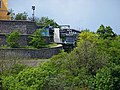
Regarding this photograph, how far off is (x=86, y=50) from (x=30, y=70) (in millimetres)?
6193

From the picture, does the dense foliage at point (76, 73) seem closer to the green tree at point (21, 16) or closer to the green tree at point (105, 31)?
the green tree at point (105, 31)

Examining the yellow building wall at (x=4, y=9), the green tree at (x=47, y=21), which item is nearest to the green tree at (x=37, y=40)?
the yellow building wall at (x=4, y=9)

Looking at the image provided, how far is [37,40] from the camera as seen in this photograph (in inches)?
1405

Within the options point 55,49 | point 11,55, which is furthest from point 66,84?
point 55,49

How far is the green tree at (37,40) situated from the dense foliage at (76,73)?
17.2 feet

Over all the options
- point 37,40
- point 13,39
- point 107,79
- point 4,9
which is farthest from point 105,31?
point 107,79

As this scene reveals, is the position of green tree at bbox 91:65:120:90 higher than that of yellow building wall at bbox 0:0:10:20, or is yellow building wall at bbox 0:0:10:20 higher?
yellow building wall at bbox 0:0:10:20

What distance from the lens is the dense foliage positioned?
25.5m

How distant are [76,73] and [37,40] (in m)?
7.22

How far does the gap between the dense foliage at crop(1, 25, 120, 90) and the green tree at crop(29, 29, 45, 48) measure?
523 cm

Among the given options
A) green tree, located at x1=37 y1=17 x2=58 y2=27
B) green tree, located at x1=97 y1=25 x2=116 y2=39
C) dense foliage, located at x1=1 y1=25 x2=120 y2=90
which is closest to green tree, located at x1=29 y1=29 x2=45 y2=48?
dense foliage, located at x1=1 y1=25 x2=120 y2=90

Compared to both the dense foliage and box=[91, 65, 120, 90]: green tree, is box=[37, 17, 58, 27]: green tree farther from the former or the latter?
box=[91, 65, 120, 90]: green tree

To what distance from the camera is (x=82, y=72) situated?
29.5 m

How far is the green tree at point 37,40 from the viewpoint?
35763mm
